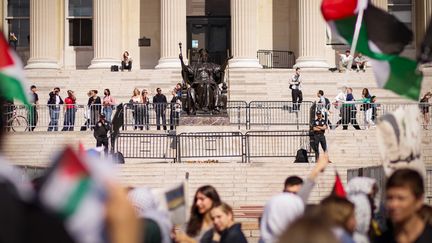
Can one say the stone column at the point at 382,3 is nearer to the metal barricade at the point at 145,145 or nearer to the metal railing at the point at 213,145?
the metal railing at the point at 213,145

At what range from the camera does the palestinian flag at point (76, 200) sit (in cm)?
337

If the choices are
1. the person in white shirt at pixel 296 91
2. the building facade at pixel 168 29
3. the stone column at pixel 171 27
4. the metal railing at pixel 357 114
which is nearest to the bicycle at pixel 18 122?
the person in white shirt at pixel 296 91

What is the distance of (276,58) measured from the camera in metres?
45.6

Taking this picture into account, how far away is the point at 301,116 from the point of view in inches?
1272

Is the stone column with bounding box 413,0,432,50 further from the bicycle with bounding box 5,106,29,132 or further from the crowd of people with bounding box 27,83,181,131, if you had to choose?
the bicycle with bounding box 5,106,29,132

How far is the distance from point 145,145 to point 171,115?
12.3 feet

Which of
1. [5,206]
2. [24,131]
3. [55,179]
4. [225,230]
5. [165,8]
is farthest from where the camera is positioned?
[165,8]

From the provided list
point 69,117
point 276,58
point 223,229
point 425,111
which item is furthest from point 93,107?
point 223,229

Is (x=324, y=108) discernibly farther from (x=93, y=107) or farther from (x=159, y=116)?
(x=93, y=107)

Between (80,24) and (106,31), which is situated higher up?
(80,24)

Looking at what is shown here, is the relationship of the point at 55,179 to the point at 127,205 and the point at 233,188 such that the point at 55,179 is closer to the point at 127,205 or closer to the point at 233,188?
the point at 127,205

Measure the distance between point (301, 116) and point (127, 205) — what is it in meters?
29.2

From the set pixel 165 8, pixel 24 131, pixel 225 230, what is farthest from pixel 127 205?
pixel 165 8

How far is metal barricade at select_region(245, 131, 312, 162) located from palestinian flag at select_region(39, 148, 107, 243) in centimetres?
2211
